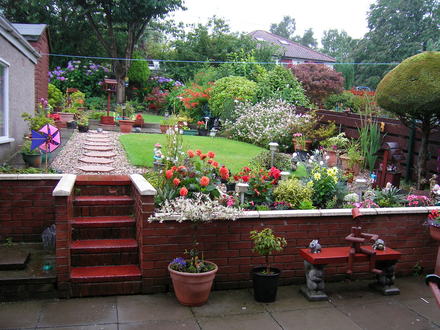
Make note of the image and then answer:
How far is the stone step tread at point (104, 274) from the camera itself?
14.4ft

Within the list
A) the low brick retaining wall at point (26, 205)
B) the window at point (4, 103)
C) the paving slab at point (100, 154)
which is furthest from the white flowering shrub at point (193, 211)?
the window at point (4, 103)

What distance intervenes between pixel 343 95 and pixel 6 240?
15.8 meters

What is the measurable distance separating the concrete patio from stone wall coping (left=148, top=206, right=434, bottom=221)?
0.83 m

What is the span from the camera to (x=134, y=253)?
15.8ft

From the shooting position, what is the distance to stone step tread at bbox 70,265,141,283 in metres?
4.38

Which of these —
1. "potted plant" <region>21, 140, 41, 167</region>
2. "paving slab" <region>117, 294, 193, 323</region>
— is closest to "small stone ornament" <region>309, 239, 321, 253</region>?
"paving slab" <region>117, 294, 193, 323</region>

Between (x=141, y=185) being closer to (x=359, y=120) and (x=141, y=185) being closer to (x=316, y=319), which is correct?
(x=316, y=319)

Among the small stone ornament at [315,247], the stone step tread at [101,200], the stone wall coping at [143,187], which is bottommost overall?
the small stone ornament at [315,247]

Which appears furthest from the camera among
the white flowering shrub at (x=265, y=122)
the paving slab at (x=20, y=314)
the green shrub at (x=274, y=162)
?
the white flowering shrub at (x=265, y=122)

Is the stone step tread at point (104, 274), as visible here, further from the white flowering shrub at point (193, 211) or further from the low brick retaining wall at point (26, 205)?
the low brick retaining wall at point (26, 205)

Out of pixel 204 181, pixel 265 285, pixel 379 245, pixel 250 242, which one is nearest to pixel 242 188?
pixel 204 181

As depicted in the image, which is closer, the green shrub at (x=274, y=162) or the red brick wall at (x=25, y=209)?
the red brick wall at (x=25, y=209)

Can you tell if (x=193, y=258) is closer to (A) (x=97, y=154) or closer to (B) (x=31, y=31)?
(A) (x=97, y=154)

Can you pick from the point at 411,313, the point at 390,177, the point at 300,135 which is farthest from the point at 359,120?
the point at 411,313
